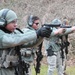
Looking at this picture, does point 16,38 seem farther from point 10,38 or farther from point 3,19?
point 3,19

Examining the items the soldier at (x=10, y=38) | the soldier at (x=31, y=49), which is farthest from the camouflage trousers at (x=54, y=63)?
the soldier at (x=10, y=38)

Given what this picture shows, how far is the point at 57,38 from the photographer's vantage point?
851 centimetres

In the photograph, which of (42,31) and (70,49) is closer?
(42,31)

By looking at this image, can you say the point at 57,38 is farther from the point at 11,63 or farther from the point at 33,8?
the point at 33,8

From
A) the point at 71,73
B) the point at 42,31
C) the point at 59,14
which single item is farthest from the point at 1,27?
the point at 59,14

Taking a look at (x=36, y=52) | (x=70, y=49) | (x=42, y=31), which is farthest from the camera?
(x=70, y=49)

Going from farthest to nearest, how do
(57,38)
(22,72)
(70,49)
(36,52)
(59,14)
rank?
(59,14), (70,49), (57,38), (36,52), (22,72)

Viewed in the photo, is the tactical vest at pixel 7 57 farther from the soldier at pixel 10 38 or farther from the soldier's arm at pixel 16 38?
the soldier's arm at pixel 16 38

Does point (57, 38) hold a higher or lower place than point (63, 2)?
lower

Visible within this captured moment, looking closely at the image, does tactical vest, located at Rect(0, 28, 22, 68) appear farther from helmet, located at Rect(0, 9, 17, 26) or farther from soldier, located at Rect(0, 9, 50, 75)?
helmet, located at Rect(0, 9, 17, 26)

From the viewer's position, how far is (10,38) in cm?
397

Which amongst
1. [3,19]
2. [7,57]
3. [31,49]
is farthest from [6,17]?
[31,49]

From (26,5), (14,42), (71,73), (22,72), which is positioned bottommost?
(71,73)

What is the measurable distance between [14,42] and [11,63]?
0.47 m
